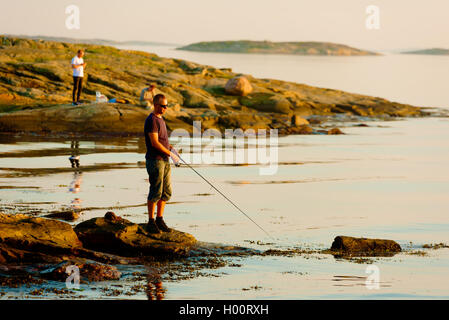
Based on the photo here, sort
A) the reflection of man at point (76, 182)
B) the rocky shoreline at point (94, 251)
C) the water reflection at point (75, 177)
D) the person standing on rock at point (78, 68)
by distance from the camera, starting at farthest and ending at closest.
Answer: the person standing on rock at point (78, 68), the reflection of man at point (76, 182), the water reflection at point (75, 177), the rocky shoreline at point (94, 251)

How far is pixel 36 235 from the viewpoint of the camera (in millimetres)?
11391

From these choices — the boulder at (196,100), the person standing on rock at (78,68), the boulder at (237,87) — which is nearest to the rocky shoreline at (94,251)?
the person standing on rock at (78,68)

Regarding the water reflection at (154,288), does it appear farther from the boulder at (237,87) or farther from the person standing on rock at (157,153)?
the boulder at (237,87)

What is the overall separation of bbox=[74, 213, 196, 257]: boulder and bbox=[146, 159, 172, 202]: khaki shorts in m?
0.58

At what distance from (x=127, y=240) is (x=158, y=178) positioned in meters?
1.02

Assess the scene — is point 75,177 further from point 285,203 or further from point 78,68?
point 78,68

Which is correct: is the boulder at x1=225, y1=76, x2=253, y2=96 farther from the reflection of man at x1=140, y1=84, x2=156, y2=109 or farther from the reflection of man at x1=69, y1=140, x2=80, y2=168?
the reflection of man at x1=69, y1=140, x2=80, y2=168

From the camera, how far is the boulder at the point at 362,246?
13.1 meters

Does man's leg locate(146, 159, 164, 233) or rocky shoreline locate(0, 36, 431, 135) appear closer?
man's leg locate(146, 159, 164, 233)

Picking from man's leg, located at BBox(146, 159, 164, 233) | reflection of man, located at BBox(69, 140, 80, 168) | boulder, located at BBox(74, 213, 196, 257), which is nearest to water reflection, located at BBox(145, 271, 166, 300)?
boulder, located at BBox(74, 213, 196, 257)

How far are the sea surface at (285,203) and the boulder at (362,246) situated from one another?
0.24 metres

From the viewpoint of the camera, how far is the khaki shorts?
39.1ft

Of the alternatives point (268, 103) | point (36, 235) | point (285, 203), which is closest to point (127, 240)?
point (36, 235)
